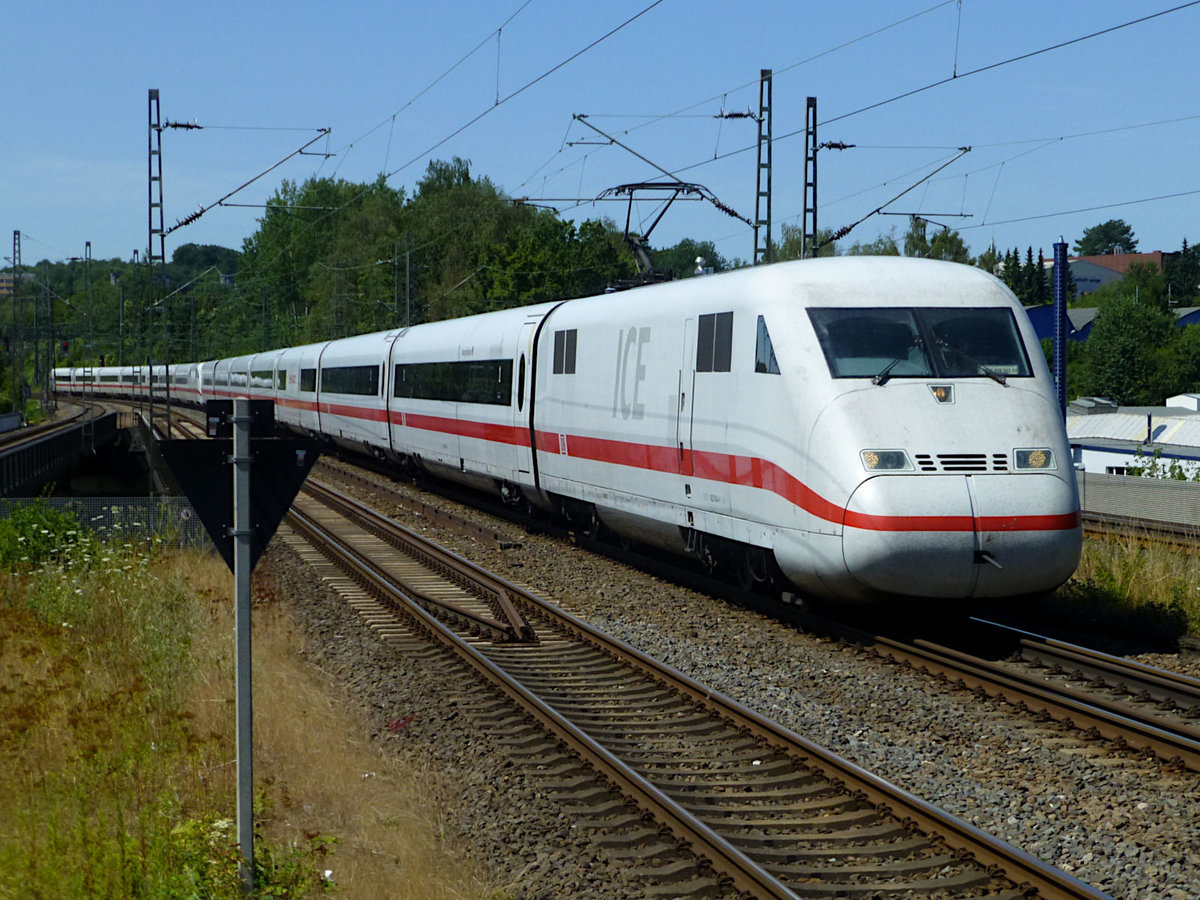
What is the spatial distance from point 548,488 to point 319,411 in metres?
20.8

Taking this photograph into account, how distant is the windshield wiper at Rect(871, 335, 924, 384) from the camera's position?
412 inches

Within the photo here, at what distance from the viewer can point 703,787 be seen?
24.3 feet

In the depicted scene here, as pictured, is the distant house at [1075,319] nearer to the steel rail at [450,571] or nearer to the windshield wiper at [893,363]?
the steel rail at [450,571]

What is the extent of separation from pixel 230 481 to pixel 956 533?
231 inches

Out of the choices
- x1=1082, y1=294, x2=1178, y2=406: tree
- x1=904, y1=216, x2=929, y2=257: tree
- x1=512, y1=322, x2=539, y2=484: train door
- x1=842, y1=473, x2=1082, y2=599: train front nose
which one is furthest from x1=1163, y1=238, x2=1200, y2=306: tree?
x1=842, y1=473, x2=1082, y2=599: train front nose

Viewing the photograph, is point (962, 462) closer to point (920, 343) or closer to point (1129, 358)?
point (920, 343)

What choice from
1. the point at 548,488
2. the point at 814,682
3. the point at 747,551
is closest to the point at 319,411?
the point at 548,488

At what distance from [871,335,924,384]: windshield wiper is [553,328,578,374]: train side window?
640 cm

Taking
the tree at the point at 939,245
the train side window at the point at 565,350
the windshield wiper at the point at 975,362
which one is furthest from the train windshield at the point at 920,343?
the tree at the point at 939,245

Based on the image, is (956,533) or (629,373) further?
(629,373)

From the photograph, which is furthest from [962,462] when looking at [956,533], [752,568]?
[752,568]

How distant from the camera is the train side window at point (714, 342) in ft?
39.6

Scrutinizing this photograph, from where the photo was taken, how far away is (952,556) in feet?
32.0

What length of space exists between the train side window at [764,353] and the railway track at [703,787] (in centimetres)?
267
